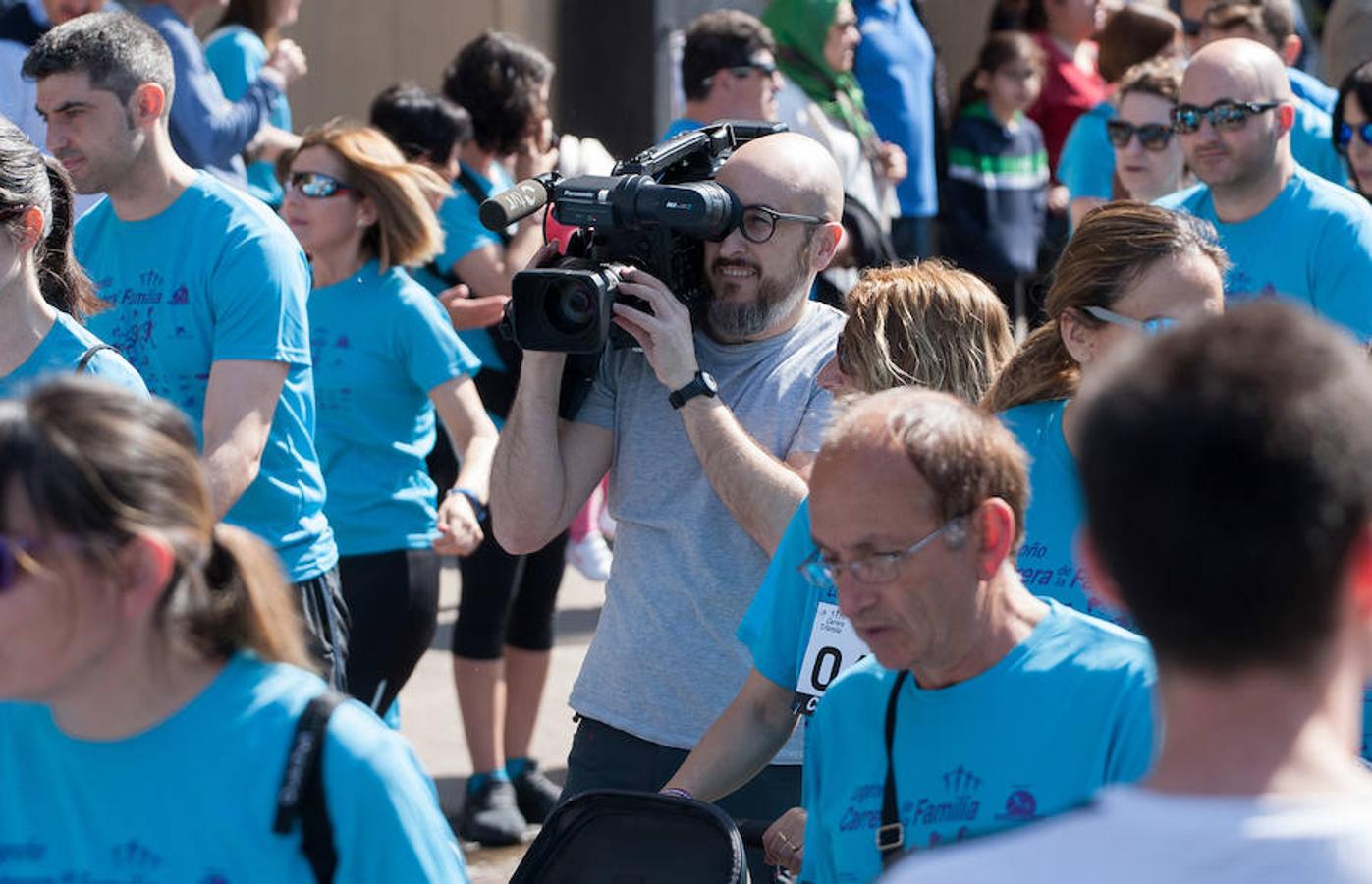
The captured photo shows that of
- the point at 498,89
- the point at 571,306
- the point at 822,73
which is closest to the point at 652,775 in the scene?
the point at 571,306

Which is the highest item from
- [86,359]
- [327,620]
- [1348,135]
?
[1348,135]

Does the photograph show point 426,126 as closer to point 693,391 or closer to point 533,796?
point 533,796

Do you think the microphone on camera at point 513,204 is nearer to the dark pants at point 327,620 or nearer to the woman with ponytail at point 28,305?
the woman with ponytail at point 28,305

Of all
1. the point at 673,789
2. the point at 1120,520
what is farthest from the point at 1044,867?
the point at 673,789

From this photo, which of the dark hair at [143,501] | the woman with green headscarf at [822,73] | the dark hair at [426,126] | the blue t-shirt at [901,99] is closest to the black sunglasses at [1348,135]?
the woman with green headscarf at [822,73]

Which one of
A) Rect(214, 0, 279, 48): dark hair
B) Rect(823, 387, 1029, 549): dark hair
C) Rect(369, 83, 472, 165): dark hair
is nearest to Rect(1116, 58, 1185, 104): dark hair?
Rect(369, 83, 472, 165): dark hair

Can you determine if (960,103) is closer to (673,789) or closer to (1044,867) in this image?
(673,789)

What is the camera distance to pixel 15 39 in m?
5.87

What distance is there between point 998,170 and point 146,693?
730 centimetres

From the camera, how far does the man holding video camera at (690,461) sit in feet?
10.8

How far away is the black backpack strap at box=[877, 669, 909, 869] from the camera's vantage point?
222 centimetres

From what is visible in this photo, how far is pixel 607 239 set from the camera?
3.41 m

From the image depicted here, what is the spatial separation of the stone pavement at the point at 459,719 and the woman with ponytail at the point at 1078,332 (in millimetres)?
2256

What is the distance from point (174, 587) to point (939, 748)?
33.4 inches
